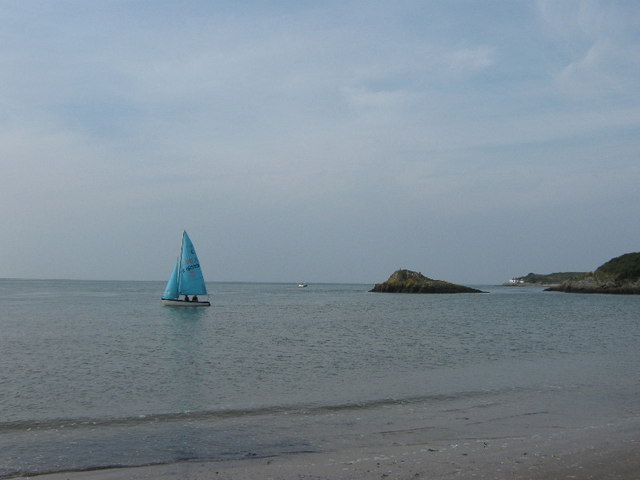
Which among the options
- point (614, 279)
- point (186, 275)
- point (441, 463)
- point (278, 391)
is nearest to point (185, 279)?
point (186, 275)

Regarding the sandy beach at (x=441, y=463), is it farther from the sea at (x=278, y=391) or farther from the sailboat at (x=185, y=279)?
the sailboat at (x=185, y=279)

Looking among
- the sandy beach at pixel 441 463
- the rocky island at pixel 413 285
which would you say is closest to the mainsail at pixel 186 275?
the sandy beach at pixel 441 463

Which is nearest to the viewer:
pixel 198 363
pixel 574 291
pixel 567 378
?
pixel 567 378

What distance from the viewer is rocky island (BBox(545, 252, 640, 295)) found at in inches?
4924

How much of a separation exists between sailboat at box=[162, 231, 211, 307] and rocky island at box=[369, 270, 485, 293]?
245ft

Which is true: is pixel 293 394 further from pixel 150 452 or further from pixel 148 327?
pixel 148 327

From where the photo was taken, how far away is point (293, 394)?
1938cm

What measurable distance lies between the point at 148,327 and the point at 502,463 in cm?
3907

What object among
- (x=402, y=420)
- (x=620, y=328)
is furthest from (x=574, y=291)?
(x=402, y=420)

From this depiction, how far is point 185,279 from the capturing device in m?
66.3

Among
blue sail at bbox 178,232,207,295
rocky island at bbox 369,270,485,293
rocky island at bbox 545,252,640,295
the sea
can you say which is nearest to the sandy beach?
the sea

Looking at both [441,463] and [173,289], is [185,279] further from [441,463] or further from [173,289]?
[441,463]

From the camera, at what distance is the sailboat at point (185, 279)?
2522 inches

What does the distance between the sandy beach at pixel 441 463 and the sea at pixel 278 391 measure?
62 centimetres
